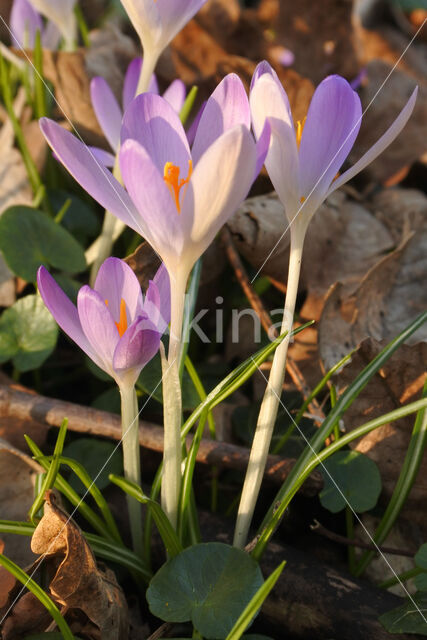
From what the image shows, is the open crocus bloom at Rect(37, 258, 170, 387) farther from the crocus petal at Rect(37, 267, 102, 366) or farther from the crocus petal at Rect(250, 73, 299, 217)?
the crocus petal at Rect(250, 73, 299, 217)

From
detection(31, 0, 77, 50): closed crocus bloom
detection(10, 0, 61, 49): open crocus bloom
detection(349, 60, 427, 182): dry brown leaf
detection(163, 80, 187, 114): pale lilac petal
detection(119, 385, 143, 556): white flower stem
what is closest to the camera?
detection(119, 385, 143, 556): white flower stem

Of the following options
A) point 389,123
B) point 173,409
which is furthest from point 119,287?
point 389,123

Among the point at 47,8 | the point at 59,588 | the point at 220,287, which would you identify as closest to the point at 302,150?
the point at 59,588

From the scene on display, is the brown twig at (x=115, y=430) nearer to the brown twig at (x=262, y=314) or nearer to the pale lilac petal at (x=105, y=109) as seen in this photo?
the brown twig at (x=262, y=314)

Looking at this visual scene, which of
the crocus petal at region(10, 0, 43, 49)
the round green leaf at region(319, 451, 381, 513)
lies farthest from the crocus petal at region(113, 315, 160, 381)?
the crocus petal at region(10, 0, 43, 49)

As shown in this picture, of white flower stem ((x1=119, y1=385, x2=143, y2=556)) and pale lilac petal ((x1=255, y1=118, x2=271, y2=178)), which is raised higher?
pale lilac petal ((x1=255, y1=118, x2=271, y2=178))

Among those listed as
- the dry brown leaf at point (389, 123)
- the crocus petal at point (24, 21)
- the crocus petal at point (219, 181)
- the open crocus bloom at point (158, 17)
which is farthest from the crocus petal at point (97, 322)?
the dry brown leaf at point (389, 123)

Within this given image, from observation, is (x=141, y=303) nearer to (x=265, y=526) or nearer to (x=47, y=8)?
(x=265, y=526)
